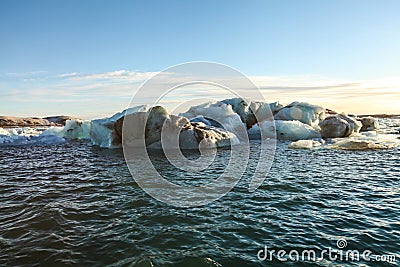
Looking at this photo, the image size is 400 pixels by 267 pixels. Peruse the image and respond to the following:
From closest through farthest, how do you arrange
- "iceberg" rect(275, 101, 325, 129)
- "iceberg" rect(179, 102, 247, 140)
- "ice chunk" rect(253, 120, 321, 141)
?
"iceberg" rect(179, 102, 247, 140) → "ice chunk" rect(253, 120, 321, 141) → "iceberg" rect(275, 101, 325, 129)

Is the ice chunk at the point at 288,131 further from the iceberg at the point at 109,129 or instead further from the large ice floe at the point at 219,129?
the iceberg at the point at 109,129

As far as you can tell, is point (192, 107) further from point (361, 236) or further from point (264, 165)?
point (361, 236)

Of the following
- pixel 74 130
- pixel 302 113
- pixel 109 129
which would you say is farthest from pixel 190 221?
pixel 74 130

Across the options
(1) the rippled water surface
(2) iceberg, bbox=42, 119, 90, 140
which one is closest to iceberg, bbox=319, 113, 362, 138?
(1) the rippled water surface

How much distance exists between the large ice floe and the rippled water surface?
34.2 ft

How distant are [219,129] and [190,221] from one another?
743 inches

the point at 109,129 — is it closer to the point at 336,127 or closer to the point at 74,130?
the point at 74,130

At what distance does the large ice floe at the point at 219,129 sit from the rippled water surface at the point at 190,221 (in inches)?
410

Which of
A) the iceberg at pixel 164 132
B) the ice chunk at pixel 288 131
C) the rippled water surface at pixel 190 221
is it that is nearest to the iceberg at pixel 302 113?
the ice chunk at pixel 288 131

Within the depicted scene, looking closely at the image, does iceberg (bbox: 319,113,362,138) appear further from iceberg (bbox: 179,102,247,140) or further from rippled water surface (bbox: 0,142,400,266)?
rippled water surface (bbox: 0,142,400,266)

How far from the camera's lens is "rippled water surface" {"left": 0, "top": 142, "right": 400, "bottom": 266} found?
19.8 feet

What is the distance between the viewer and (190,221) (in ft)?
25.8

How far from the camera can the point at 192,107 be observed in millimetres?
35125

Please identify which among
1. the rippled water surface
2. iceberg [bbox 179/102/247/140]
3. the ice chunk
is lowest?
the rippled water surface
